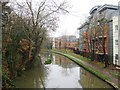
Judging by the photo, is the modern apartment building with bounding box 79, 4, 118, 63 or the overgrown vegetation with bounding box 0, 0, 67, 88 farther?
the modern apartment building with bounding box 79, 4, 118, 63

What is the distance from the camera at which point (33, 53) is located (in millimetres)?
22359

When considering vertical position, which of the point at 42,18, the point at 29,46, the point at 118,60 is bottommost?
the point at 118,60

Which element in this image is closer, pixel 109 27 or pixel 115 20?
pixel 115 20

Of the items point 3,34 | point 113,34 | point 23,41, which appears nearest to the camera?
point 3,34

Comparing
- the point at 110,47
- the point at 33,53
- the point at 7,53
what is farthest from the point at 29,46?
the point at 110,47

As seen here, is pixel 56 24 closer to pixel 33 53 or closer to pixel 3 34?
Answer: pixel 33 53

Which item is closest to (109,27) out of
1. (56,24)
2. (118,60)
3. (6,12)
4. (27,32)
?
(118,60)

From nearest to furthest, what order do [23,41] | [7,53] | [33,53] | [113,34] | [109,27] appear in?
[7,53]
[23,41]
[33,53]
[113,34]
[109,27]

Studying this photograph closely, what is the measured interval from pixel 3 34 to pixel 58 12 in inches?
290

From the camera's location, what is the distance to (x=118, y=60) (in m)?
22.0

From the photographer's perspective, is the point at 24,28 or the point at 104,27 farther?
the point at 104,27

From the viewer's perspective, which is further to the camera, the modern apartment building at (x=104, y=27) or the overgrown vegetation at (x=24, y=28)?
the modern apartment building at (x=104, y=27)

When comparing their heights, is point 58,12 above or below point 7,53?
above

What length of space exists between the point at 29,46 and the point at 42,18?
11.2 feet
